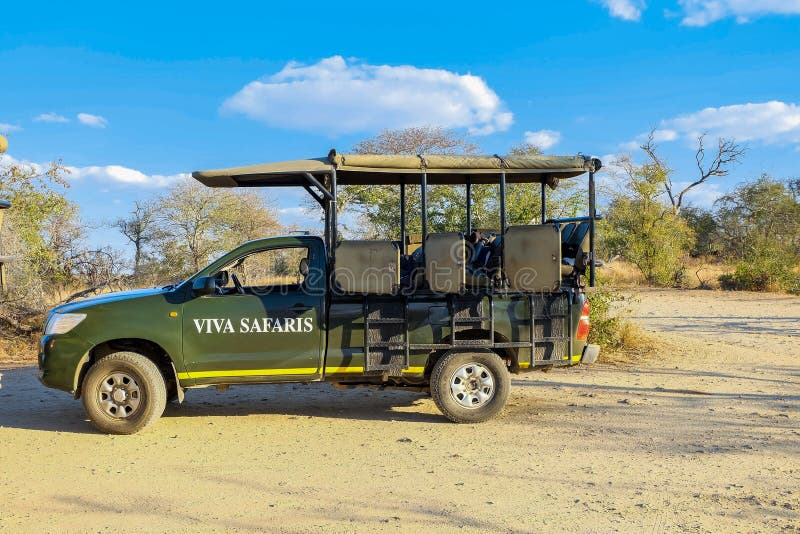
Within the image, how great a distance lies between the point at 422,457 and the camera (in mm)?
5660

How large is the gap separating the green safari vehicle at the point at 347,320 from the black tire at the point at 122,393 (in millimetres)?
13

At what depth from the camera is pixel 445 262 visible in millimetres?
6547

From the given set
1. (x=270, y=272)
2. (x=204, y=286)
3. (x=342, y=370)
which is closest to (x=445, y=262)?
(x=342, y=370)

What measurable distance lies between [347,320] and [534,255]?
76.0 inches

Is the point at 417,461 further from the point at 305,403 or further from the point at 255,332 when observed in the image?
the point at 305,403

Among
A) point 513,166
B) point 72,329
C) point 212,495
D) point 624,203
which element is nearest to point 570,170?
point 513,166

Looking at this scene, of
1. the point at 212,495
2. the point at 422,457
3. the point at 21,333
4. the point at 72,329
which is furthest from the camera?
the point at 21,333

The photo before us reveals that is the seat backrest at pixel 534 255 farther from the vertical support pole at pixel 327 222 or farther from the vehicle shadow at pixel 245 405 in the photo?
the vertical support pole at pixel 327 222

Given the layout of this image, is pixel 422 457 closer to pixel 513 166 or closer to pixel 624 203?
pixel 513 166

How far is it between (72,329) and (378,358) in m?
2.92

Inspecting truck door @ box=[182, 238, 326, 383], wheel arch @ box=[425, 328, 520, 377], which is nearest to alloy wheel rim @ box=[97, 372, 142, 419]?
truck door @ box=[182, 238, 326, 383]

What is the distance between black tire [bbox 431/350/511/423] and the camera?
22.2 ft

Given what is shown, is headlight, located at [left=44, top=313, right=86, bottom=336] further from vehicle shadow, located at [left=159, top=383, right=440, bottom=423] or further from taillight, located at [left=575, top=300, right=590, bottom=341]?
taillight, located at [left=575, top=300, right=590, bottom=341]

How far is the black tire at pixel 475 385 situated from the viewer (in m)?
6.78
